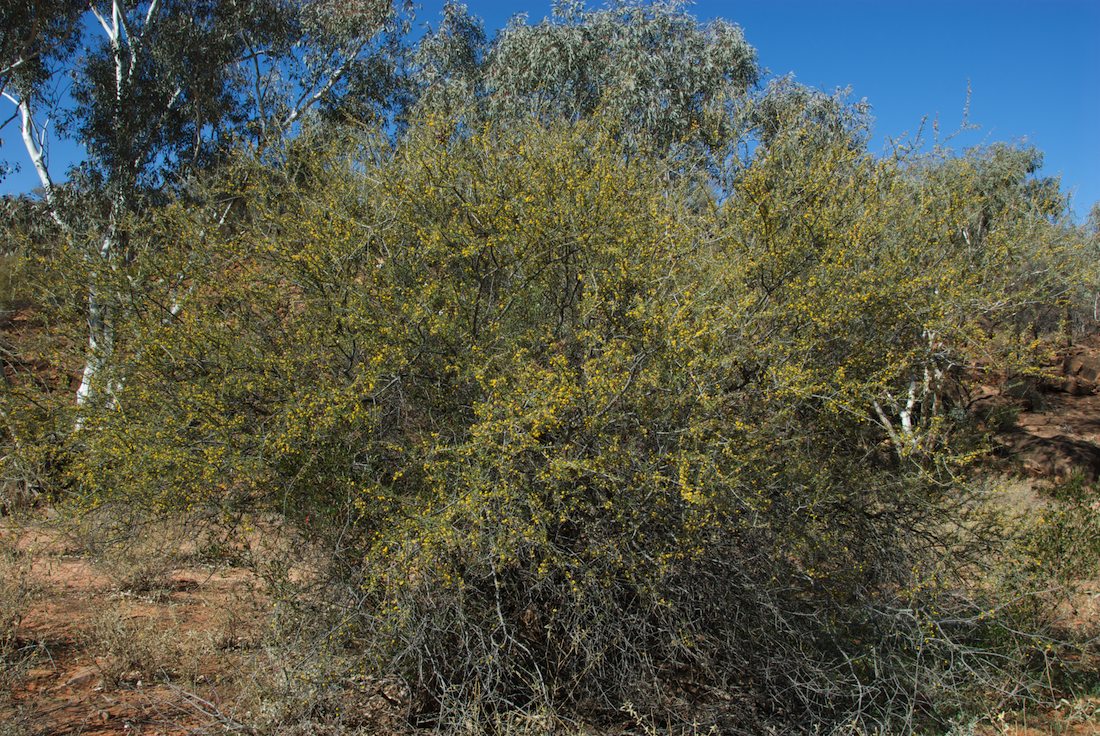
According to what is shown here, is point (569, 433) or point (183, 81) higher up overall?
point (183, 81)

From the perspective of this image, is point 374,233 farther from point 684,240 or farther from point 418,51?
point 418,51

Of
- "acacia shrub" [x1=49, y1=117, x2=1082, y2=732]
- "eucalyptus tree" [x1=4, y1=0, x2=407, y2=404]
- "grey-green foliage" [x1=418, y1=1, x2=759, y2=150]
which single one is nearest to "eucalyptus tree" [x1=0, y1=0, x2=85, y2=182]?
"eucalyptus tree" [x1=4, y1=0, x2=407, y2=404]

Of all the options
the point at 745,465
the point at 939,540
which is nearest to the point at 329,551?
the point at 745,465

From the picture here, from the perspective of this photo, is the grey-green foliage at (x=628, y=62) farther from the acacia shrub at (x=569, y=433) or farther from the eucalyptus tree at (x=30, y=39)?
the acacia shrub at (x=569, y=433)

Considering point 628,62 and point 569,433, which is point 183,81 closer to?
point 628,62

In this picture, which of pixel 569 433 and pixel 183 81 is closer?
pixel 569 433

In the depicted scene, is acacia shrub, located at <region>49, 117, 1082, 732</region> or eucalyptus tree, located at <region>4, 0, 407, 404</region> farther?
eucalyptus tree, located at <region>4, 0, 407, 404</region>

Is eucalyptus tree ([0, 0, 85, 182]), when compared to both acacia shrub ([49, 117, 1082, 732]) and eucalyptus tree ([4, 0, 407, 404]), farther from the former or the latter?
acacia shrub ([49, 117, 1082, 732])

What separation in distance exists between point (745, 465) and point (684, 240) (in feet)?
4.60

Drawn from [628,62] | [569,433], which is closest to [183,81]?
[628,62]

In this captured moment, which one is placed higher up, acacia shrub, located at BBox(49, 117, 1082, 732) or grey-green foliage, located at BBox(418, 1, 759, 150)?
grey-green foliage, located at BBox(418, 1, 759, 150)

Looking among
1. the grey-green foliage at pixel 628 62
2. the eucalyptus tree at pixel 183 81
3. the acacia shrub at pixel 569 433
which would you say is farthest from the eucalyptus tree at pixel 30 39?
the acacia shrub at pixel 569 433

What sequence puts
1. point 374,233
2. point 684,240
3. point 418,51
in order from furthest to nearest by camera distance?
point 418,51
point 684,240
point 374,233

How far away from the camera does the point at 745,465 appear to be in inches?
165
